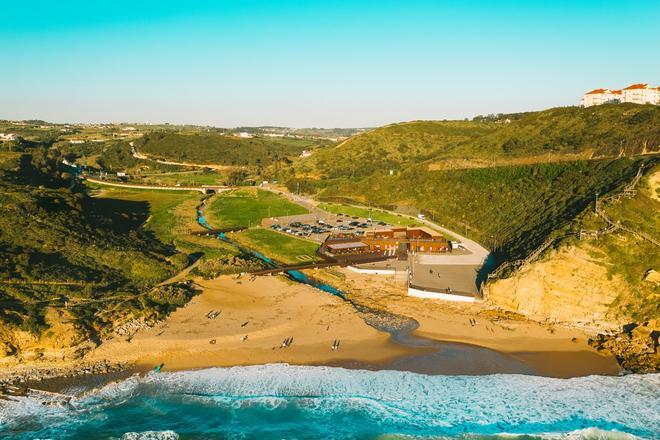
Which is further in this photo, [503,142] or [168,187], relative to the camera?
[168,187]

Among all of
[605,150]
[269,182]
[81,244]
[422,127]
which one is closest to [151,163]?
[269,182]

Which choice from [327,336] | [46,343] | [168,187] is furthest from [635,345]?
[168,187]

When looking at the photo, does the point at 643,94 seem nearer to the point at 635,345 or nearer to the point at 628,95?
the point at 628,95

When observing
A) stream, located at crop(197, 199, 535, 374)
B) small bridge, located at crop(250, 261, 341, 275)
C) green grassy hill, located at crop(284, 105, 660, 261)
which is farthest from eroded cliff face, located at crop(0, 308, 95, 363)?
green grassy hill, located at crop(284, 105, 660, 261)

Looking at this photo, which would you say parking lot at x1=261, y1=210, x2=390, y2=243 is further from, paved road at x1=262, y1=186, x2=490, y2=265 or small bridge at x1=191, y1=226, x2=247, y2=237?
paved road at x1=262, y1=186, x2=490, y2=265

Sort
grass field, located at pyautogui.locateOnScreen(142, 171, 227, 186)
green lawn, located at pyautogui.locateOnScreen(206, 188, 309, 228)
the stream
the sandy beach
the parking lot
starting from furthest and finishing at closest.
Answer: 1. grass field, located at pyautogui.locateOnScreen(142, 171, 227, 186)
2. green lawn, located at pyautogui.locateOnScreen(206, 188, 309, 228)
3. the parking lot
4. the sandy beach
5. the stream

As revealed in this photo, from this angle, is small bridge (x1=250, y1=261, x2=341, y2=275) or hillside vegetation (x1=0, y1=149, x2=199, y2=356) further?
small bridge (x1=250, y1=261, x2=341, y2=275)

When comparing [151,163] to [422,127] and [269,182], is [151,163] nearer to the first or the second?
[269,182]
